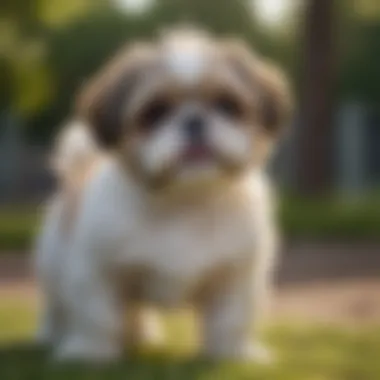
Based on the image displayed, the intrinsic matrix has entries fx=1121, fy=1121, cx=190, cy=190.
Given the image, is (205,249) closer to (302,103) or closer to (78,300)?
(78,300)

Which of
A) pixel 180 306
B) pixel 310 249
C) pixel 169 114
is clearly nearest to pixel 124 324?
pixel 180 306

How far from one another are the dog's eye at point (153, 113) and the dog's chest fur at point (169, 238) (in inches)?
8.8

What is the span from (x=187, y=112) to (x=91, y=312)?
597 millimetres

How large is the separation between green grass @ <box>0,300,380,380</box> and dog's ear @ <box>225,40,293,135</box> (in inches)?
24.6

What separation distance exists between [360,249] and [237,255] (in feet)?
13.2

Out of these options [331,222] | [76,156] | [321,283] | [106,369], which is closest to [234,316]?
[106,369]

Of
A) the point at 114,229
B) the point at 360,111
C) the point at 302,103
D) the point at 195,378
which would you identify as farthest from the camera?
the point at 360,111

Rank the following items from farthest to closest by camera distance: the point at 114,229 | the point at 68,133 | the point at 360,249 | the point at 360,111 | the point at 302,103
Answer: the point at 360,111
the point at 302,103
the point at 360,249
the point at 68,133
the point at 114,229

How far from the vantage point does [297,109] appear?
10.4 meters

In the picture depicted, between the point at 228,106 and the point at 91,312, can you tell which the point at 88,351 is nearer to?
the point at 91,312

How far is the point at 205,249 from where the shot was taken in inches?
115

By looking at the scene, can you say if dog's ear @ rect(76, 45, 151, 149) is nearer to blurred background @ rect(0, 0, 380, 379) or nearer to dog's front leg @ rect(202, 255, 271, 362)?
dog's front leg @ rect(202, 255, 271, 362)

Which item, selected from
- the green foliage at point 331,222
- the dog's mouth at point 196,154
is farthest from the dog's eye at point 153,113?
the green foliage at point 331,222

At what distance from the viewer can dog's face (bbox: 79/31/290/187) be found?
108 inches
